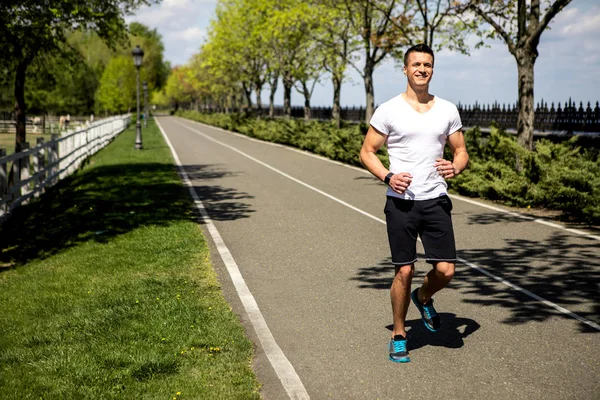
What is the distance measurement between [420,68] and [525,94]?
12.4 metres

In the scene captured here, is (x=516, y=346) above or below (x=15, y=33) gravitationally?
below

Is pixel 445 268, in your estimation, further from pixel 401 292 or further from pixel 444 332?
pixel 444 332

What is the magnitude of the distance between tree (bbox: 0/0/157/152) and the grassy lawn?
254 inches

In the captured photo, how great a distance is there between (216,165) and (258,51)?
22.4m

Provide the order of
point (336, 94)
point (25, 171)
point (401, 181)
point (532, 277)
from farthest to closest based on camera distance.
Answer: point (336, 94), point (25, 171), point (532, 277), point (401, 181)

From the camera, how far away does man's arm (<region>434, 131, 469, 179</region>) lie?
184 inches

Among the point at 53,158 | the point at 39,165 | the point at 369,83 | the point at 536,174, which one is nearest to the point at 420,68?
the point at 536,174

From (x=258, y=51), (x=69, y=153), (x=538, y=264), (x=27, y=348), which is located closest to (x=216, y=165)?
(x=69, y=153)

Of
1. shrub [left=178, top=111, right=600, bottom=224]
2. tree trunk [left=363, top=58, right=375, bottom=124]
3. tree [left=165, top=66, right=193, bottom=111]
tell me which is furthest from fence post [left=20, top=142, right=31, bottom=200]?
tree [left=165, top=66, right=193, bottom=111]

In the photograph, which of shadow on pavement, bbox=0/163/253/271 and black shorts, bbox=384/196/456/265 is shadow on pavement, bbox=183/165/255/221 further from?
black shorts, bbox=384/196/456/265

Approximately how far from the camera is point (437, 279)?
5.00 meters

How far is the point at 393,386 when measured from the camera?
4531 mm

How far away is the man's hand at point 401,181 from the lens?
4.60 meters

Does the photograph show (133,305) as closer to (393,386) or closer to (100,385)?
(100,385)
